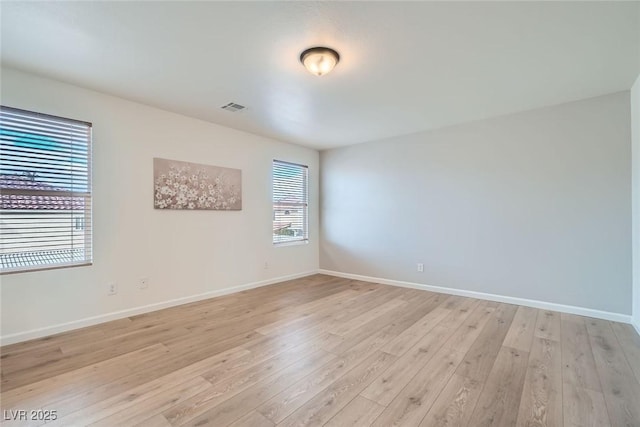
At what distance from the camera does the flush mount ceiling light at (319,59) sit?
223 cm

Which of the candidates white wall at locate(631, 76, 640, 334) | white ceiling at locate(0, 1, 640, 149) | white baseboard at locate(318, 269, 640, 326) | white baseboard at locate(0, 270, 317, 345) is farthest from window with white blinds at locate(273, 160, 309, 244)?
white wall at locate(631, 76, 640, 334)

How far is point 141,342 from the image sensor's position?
2582mm

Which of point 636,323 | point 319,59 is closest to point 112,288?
point 319,59

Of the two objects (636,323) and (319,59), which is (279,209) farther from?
(636,323)

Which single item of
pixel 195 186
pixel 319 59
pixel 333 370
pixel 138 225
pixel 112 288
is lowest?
pixel 333 370

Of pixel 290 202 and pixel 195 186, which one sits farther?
pixel 290 202

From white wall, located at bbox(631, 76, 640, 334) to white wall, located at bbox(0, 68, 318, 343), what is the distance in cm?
446

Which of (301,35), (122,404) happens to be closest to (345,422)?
(122,404)

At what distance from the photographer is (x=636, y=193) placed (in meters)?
2.88

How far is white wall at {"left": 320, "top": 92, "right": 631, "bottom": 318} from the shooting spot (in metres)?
3.14

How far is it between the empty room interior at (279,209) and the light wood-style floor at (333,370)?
0.8 inches

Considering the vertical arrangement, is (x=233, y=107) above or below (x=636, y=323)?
above

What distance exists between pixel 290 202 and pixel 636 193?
4420mm

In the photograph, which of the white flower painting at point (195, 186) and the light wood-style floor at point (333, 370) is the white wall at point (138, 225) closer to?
the white flower painting at point (195, 186)
